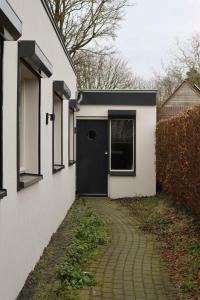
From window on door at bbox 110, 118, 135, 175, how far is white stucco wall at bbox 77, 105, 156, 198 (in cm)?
27

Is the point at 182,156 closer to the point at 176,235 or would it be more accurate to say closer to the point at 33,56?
the point at 176,235

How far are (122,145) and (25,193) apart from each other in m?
9.95

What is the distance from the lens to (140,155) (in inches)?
602

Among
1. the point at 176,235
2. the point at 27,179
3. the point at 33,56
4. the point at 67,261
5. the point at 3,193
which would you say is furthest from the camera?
the point at 176,235

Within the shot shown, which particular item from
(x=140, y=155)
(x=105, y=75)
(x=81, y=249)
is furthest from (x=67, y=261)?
(x=105, y=75)

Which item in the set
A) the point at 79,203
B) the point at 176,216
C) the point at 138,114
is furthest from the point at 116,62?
the point at 176,216

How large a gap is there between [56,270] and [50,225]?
1990 mm

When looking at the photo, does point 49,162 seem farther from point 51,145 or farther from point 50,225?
point 50,225

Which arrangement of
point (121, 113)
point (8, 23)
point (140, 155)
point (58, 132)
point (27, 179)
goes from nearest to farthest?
point (8, 23) → point (27, 179) → point (58, 132) → point (121, 113) → point (140, 155)

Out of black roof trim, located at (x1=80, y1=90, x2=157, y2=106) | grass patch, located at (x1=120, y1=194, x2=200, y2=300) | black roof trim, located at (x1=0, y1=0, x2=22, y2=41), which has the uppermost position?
black roof trim, located at (x1=80, y1=90, x2=157, y2=106)

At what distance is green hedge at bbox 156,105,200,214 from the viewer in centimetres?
866

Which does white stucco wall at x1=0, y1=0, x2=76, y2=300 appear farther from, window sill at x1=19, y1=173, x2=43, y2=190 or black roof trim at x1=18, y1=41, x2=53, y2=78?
black roof trim at x1=18, y1=41, x2=53, y2=78

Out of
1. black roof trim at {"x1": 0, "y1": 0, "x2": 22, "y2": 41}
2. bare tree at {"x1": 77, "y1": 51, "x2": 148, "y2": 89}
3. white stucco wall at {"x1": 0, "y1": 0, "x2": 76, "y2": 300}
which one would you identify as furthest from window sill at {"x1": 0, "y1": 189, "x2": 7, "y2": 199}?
bare tree at {"x1": 77, "y1": 51, "x2": 148, "y2": 89}

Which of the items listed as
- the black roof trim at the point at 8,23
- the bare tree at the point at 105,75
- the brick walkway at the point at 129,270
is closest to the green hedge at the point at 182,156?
the brick walkway at the point at 129,270
